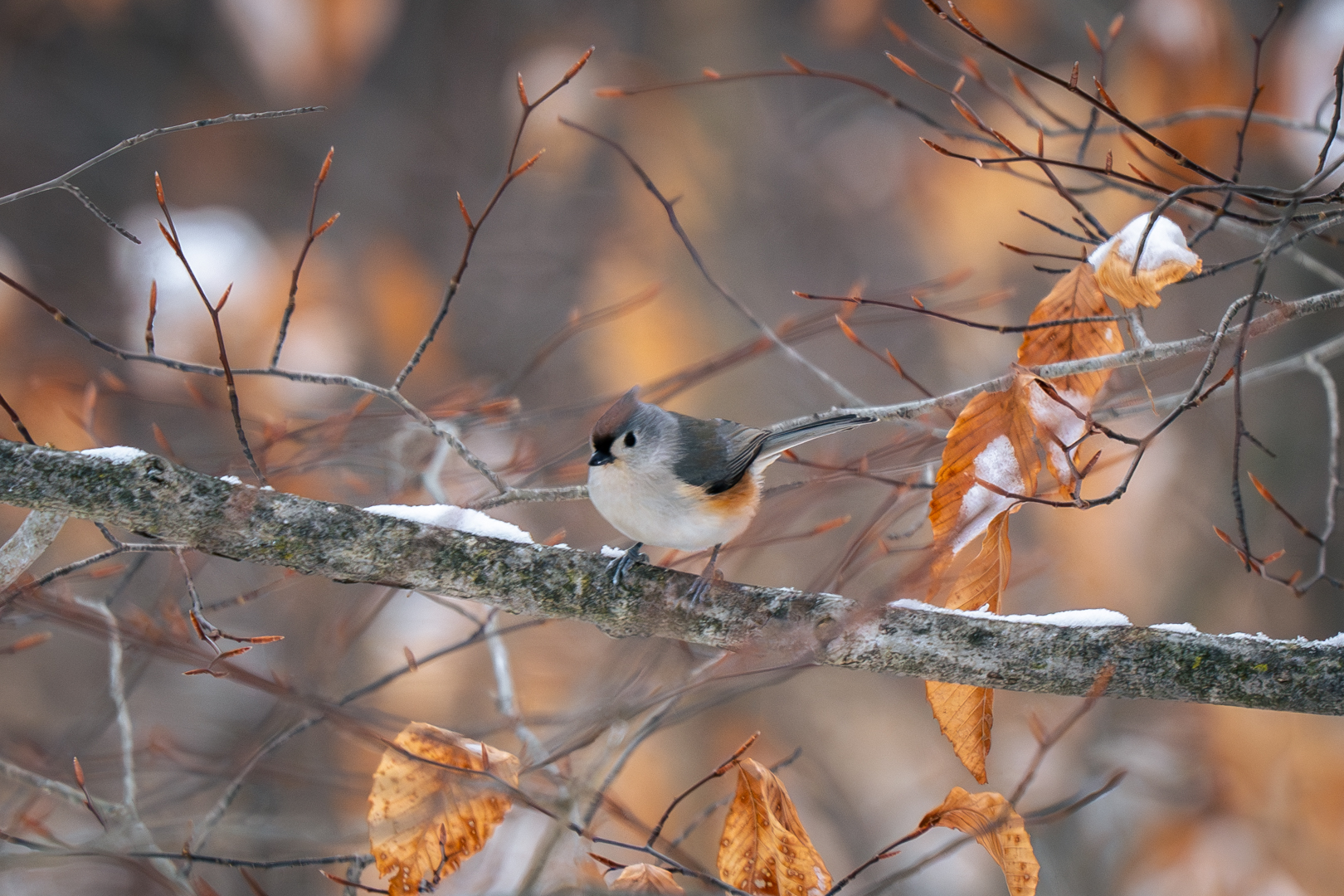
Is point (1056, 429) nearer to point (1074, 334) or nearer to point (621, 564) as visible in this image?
point (1074, 334)

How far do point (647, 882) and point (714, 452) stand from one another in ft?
2.50

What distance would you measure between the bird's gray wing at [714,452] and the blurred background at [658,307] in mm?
661

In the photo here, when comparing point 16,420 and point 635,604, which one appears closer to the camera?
point 16,420

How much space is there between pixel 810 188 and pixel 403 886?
368 cm

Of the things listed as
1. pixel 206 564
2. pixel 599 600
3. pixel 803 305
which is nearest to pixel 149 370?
pixel 206 564

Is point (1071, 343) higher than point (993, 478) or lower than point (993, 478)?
higher

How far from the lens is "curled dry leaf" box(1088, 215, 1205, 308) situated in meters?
0.96

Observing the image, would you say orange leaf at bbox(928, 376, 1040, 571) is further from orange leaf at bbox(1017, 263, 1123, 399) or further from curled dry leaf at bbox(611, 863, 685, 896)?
curled dry leaf at bbox(611, 863, 685, 896)

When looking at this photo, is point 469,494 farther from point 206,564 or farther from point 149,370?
point 206,564

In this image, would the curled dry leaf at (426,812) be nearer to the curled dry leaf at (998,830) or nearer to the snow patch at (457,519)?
the snow patch at (457,519)

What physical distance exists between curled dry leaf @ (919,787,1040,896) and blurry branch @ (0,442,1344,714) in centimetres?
16

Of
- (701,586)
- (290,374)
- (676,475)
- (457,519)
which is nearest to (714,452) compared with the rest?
(676,475)

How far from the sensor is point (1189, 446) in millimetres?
3162

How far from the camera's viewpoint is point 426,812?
3.39ft
